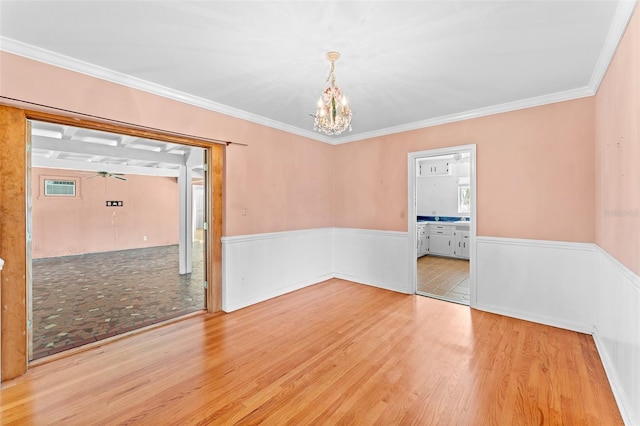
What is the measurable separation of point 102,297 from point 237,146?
10.4ft

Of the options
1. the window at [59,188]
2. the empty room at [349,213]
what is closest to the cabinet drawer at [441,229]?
the empty room at [349,213]

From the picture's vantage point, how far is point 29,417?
1.80 meters

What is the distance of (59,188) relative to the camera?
7.68 meters

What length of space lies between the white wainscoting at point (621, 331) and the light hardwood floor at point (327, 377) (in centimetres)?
13

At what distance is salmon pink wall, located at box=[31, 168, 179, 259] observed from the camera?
7426 mm

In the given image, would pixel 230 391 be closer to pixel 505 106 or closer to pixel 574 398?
pixel 574 398

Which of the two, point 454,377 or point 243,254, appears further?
point 243,254

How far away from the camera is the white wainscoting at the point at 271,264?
3.68 meters

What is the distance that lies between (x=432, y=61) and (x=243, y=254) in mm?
3177

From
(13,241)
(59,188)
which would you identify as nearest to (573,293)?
(13,241)

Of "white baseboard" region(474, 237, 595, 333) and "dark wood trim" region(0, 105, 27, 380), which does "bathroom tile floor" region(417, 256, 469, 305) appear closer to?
"white baseboard" region(474, 237, 595, 333)

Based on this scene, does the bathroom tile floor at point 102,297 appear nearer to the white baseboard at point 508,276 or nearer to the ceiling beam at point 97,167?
the white baseboard at point 508,276

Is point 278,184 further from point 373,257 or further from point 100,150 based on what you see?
point 100,150

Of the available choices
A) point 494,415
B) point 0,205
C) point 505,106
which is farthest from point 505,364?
point 0,205
